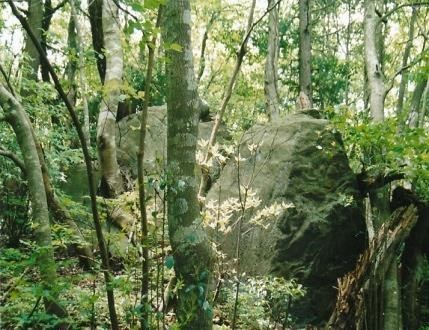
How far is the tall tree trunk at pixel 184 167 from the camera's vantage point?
298 cm

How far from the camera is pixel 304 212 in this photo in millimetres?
6547

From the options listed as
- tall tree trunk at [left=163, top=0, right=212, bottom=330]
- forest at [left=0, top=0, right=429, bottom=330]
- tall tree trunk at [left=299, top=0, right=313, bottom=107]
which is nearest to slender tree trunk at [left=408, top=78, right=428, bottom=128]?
forest at [left=0, top=0, right=429, bottom=330]

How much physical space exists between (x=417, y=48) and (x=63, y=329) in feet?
64.8

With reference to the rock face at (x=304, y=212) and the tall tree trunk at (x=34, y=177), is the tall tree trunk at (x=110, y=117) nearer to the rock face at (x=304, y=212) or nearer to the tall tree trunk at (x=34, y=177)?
the rock face at (x=304, y=212)

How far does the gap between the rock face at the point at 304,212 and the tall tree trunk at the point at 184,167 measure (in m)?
2.91

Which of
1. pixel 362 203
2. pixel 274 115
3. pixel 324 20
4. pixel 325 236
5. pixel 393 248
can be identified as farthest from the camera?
pixel 324 20

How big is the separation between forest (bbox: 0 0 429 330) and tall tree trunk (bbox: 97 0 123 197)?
26 millimetres

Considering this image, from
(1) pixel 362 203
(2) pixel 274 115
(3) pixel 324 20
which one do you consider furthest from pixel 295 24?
(1) pixel 362 203

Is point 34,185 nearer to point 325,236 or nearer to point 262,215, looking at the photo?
point 262,215

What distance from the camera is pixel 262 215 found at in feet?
15.4

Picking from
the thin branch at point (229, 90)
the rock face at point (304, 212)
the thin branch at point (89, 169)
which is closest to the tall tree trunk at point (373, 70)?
the rock face at point (304, 212)

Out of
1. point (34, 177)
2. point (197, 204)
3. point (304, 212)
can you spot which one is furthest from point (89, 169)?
point (304, 212)

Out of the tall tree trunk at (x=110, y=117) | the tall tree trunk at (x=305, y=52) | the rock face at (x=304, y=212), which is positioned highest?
the tall tree trunk at (x=305, y=52)

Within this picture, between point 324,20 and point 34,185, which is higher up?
point 324,20
